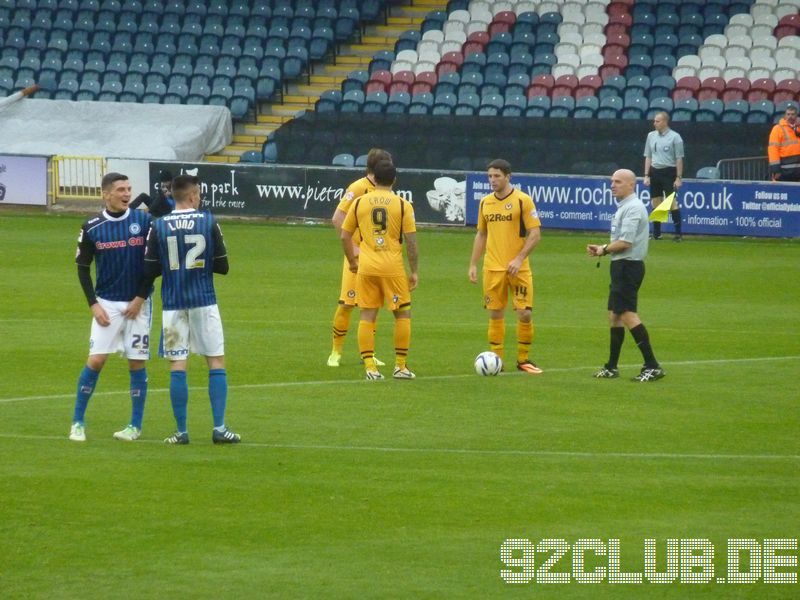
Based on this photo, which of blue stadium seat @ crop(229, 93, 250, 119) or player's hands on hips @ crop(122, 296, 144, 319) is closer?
player's hands on hips @ crop(122, 296, 144, 319)

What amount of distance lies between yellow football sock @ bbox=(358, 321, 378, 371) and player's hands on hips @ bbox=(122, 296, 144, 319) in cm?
334

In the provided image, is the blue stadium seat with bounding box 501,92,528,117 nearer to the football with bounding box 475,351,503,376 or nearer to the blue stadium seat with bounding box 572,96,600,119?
the blue stadium seat with bounding box 572,96,600,119

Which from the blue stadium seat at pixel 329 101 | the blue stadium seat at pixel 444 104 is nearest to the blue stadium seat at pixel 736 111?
the blue stadium seat at pixel 444 104

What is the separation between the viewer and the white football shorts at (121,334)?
33.3ft

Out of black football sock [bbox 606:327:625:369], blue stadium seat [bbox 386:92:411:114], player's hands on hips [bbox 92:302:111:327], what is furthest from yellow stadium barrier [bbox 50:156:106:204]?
player's hands on hips [bbox 92:302:111:327]

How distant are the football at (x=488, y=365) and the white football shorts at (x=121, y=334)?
13.6 ft

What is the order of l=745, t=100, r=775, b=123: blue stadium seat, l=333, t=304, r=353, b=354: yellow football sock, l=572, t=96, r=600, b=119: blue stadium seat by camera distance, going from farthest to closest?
l=572, t=96, r=600, b=119: blue stadium seat → l=745, t=100, r=775, b=123: blue stadium seat → l=333, t=304, r=353, b=354: yellow football sock

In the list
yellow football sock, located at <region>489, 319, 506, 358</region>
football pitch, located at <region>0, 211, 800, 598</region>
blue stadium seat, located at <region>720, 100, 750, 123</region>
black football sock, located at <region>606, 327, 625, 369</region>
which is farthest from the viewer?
blue stadium seat, located at <region>720, 100, 750, 123</region>

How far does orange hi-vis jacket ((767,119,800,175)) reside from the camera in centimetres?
2666

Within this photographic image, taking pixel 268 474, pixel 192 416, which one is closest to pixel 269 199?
pixel 192 416

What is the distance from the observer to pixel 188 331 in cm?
1009

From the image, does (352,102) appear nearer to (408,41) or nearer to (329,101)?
(329,101)

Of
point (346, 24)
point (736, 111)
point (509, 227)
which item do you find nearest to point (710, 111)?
point (736, 111)

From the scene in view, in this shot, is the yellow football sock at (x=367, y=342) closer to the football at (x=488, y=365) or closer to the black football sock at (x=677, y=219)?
the football at (x=488, y=365)
